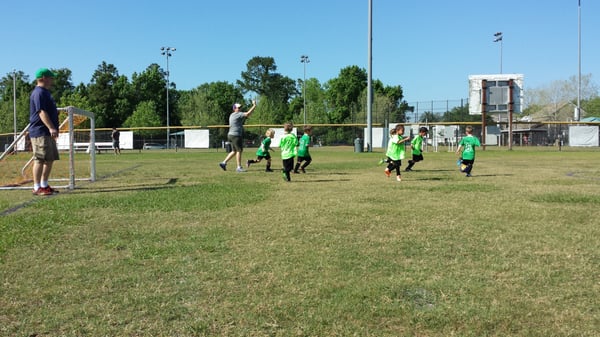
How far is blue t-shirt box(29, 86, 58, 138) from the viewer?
8.17 m

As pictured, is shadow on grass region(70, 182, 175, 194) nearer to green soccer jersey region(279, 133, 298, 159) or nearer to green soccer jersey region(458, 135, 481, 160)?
green soccer jersey region(279, 133, 298, 159)

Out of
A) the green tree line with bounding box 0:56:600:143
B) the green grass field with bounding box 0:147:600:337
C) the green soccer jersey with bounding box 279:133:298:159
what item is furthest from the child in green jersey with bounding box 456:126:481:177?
the green tree line with bounding box 0:56:600:143

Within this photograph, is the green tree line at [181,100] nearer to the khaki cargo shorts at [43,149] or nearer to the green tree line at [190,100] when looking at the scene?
the green tree line at [190,100]

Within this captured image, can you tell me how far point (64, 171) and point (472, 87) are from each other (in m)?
33.9

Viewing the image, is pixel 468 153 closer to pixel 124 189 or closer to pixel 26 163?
pixel 124 189

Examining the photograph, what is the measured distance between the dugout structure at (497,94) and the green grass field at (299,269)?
1334 inches

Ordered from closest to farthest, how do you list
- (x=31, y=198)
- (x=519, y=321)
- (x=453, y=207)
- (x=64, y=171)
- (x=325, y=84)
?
1. (x=519, y=321)
2. (x=453, y=207)
3. (x=31, y=198)
4. (x=64, y=171)
5. (x=325, y=84)

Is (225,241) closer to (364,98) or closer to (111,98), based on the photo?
(364,98)

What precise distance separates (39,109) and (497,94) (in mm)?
37269

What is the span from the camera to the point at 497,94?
38844 millimetres

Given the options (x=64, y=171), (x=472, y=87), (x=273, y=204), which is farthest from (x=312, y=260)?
(x=472, y=87)

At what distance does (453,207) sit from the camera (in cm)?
684

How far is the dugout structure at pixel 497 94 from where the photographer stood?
38.3m

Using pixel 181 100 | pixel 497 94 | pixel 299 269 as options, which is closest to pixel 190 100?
pixel 181 100
